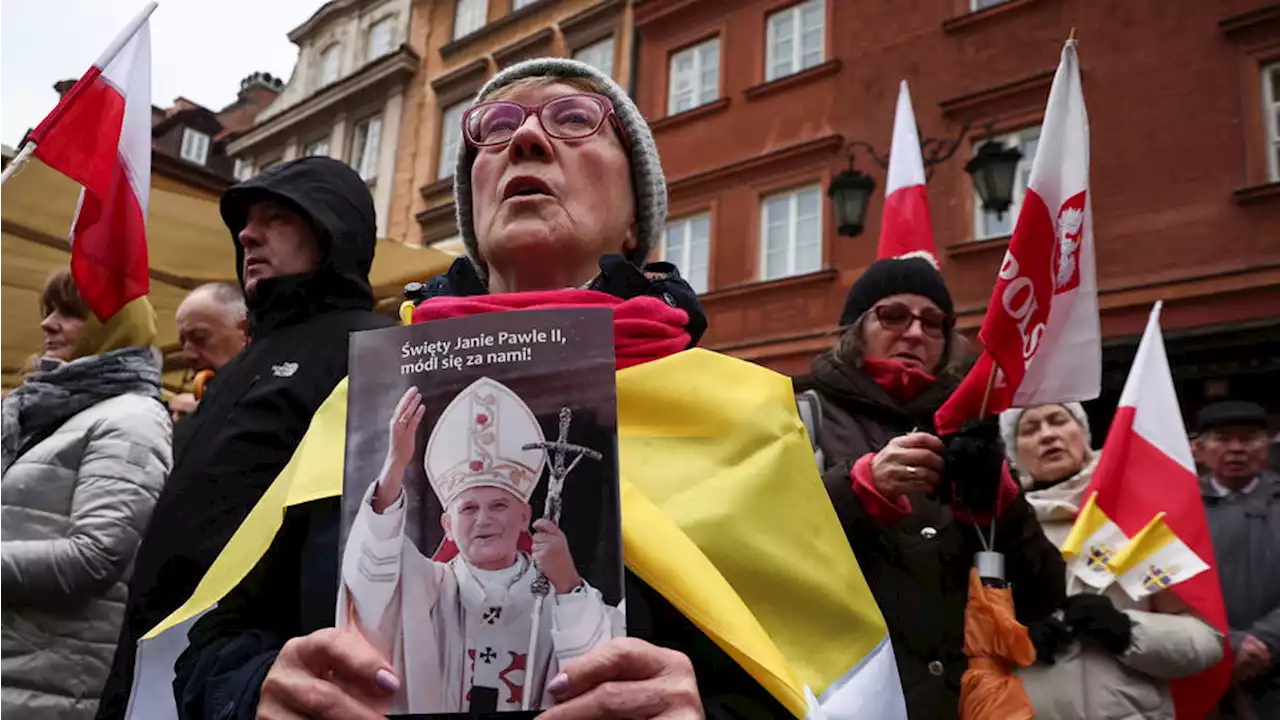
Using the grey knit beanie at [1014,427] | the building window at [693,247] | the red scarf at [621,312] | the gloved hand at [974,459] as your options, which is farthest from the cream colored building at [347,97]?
the red scarf at [621,312]

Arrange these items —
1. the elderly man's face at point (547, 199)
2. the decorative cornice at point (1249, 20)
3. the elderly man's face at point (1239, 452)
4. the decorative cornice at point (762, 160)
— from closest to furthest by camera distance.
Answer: the elderly man's face at point (547, 199)
the elderly man's face at point (1239, 452)
the decorative cornice at point (1249, 20)
the decorative cornice at point (762, 160)

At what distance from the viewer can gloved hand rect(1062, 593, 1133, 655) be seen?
312 cm

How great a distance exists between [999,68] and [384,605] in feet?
38.0

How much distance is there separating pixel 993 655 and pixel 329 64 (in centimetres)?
2341

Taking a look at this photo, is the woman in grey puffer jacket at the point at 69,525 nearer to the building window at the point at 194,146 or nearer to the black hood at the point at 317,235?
the black hood at the point at 317,235

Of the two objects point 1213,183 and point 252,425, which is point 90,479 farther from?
point 1213,183

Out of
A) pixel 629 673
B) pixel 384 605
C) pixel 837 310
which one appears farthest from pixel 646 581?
pixel 837 310

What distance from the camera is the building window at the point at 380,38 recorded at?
21547 mm

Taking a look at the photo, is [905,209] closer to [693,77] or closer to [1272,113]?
[1272,113]

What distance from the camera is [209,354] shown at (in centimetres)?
373

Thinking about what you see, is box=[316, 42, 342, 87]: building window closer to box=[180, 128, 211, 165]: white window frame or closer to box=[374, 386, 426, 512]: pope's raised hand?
box=[180, 128, 211, 165]: white window frame

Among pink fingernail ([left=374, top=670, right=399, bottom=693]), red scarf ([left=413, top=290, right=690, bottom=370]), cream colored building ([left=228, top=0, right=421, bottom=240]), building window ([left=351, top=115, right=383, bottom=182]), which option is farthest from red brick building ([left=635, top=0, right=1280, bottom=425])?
pink fingernail ([left=374, top=670, right=399, bottom=693])

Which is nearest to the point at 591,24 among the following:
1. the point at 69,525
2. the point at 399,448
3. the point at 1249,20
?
the point at 1249,20

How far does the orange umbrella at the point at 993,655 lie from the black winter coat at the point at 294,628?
49.3 inches
